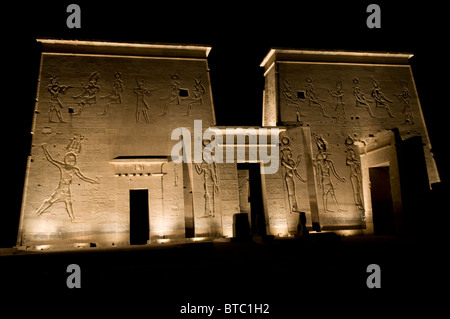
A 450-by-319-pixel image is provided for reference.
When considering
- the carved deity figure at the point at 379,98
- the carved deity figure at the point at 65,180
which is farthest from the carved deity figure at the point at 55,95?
the carved deity figure at the point at 379,98

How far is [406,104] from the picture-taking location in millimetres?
16047

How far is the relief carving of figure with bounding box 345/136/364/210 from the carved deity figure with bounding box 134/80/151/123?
26.8 ft

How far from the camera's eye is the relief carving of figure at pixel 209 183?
13.6m

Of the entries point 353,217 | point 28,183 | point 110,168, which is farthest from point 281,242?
point 28,183

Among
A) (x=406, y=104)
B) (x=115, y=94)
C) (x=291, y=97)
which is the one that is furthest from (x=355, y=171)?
(x=115, y=94)

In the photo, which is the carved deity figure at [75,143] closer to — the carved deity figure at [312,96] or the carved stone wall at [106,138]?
the carved stone wall at [106,138]

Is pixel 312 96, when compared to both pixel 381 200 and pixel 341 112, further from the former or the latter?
pixel 381 200

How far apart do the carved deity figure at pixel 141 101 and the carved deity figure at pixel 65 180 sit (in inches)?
110

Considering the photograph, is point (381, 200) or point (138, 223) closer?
point (381, 200)

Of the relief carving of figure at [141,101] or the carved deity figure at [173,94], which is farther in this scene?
the carved deity figure at [173,94]

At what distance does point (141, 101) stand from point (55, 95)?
10.2 feet

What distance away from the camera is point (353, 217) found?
1445 centimetres

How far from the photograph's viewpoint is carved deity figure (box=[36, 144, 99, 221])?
41.2 feet
